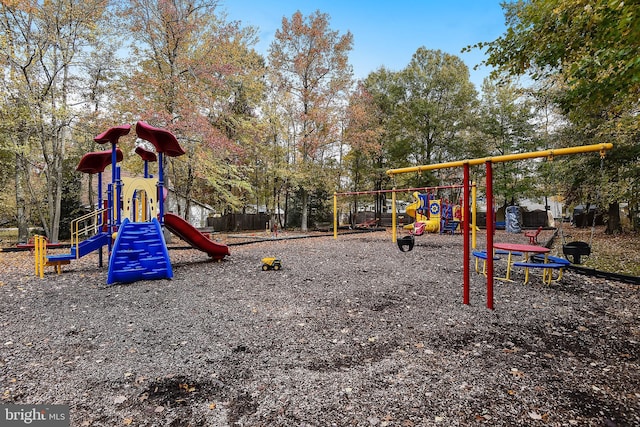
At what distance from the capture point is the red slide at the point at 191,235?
26.2 feet

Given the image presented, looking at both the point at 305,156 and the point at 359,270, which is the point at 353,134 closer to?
the point at 305,156

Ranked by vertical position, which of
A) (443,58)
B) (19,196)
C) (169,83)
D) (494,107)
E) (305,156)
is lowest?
(19,196)

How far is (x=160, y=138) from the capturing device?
24.6 ft

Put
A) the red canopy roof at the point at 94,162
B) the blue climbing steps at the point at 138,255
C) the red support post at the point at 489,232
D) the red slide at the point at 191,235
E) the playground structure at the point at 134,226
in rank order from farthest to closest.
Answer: the red canopy roof at the point at 94,162 → the red slide at the point at 191,235 → the playground structure at the point at 134,226 → the blue climbing steps at the point at 138,255 → the red support post at the point at 489,232

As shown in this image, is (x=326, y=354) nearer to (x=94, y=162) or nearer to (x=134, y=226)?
(x=134, y=226)

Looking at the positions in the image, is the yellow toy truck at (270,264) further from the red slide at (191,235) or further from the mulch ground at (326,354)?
the red slide at (191,235)

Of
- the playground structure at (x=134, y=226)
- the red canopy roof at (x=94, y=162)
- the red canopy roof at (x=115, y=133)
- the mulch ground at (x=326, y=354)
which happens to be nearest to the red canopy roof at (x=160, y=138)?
the playground structure at (x=134, y=226)

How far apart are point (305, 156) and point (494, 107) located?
1488 centimetres

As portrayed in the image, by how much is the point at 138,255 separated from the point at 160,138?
2.77 m

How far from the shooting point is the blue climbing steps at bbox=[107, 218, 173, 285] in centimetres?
636

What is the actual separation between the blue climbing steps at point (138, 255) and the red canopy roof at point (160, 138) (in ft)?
6.14

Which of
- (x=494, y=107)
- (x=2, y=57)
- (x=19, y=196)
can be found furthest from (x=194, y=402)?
(x=494, y=107)

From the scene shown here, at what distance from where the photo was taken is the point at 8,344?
11.5ft

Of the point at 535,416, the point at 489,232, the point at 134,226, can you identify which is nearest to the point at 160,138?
the point at 134,226
